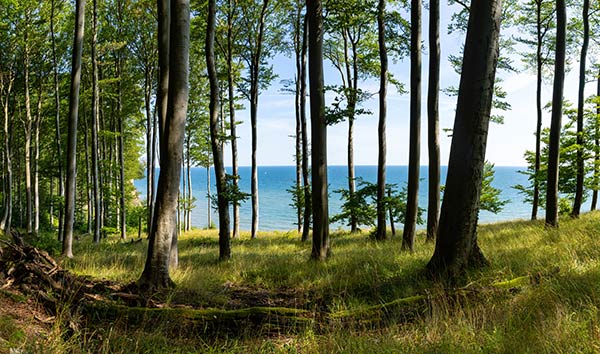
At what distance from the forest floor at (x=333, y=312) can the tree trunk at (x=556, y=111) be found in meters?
4.61

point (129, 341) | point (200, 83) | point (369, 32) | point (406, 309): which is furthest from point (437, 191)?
point (200, 83)

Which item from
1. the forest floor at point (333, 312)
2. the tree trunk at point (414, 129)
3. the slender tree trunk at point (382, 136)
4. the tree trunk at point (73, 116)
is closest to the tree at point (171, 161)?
the forest floor at point (333, 312)

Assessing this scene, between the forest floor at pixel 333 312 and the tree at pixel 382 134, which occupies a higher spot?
the tree at pixel 382 134

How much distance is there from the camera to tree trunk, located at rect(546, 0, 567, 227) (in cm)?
1070

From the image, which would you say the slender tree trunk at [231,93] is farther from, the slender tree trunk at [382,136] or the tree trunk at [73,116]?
the slender tree trunk at [382,136]

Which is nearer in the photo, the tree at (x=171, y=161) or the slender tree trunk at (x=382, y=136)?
the tree at (x=171, y=161)

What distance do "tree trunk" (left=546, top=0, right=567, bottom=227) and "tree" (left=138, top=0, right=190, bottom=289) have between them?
10588mm

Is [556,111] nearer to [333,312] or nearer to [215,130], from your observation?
[215,130]

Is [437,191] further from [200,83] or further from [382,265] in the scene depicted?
[200,83]

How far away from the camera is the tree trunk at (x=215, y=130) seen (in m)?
10.0

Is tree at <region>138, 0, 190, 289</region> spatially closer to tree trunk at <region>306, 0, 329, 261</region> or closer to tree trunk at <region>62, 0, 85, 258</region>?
tree trunk at <region>306, 0, 329, 261</region>

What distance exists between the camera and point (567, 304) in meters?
3.57

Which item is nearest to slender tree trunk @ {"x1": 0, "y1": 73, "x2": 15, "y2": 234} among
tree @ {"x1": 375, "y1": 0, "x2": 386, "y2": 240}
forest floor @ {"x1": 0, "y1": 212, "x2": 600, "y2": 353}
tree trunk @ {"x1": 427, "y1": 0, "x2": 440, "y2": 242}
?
forest floor @ {"x1": 0, "y1": 212, "x2": 600, "y2": 353}

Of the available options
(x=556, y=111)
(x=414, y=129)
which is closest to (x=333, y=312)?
(x=414, y=129)
